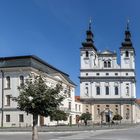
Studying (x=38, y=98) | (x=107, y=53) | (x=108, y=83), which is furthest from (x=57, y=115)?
(x=107, y=53)

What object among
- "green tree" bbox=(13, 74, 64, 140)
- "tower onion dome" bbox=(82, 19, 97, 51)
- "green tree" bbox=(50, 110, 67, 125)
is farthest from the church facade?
"green tree" bbox=(13, 74, 64, 140)

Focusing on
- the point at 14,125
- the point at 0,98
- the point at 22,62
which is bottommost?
the point at 14,125

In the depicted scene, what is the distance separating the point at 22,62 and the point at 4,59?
13.7 ft

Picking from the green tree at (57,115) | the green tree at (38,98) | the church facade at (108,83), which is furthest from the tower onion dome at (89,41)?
the green tree at (38,98)

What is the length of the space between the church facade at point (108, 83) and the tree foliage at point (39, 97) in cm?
10550

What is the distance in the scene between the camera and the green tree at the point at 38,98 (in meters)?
24.1

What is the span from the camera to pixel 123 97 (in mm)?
131375

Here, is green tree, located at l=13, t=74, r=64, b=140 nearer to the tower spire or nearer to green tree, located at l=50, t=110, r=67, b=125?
green tree, located at l=50, t=110, r=67, b=125

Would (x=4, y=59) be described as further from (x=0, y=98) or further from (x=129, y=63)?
(x=129, y=63)

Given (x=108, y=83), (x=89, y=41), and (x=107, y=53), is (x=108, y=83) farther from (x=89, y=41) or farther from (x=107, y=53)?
(x=89, y=41)

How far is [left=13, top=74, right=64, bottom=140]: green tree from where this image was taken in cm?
2412

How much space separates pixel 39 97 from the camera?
23969 millimetres

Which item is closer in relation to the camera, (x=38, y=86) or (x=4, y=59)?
(x=38, y=86)

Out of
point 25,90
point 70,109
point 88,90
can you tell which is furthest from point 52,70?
point 25,90
